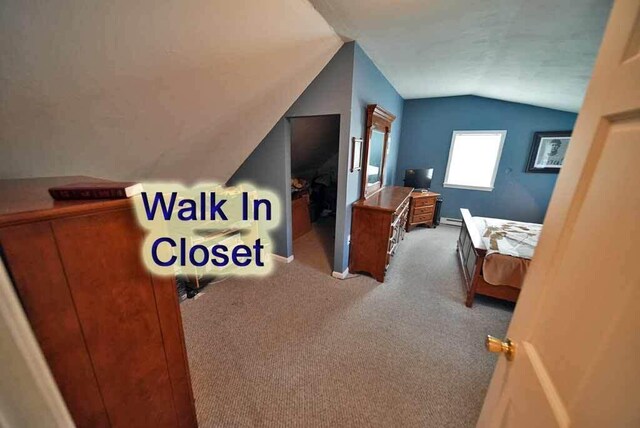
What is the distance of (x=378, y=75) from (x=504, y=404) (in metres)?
3.00

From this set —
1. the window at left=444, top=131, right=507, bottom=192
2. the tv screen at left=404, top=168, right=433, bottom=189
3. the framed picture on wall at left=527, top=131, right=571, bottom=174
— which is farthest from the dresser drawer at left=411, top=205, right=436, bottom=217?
the framed picture on wall at left=527, top=131, right=571, bottom=174

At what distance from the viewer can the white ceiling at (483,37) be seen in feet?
4.71

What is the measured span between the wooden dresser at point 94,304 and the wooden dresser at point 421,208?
12.6ft

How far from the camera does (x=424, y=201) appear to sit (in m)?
4.02

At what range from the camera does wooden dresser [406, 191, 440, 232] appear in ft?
13.0

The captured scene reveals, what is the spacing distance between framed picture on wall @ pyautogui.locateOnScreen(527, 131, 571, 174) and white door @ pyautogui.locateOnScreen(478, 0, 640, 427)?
14.4ft

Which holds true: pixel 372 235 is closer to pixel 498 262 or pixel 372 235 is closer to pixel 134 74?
pixel 498 262

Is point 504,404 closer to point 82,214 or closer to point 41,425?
point 41,425

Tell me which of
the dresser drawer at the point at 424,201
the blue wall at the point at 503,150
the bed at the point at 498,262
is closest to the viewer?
the bed at the point at 498,262

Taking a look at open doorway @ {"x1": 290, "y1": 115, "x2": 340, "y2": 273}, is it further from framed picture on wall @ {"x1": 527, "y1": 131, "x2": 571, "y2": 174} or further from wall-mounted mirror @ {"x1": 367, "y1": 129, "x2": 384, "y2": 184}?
framed picture on wall @ {"x1": 527, "y1": 131, "x2": 571, "y2": 174}

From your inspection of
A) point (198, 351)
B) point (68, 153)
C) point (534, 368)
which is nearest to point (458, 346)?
point (534, 368)

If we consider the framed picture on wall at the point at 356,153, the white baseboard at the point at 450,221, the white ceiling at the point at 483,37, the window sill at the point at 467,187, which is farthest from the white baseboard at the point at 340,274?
the window sill at the point at 467,187

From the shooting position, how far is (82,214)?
2.11ft

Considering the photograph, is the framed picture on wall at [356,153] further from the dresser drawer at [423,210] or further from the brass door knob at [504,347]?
the dresser drawer at [423,210]
